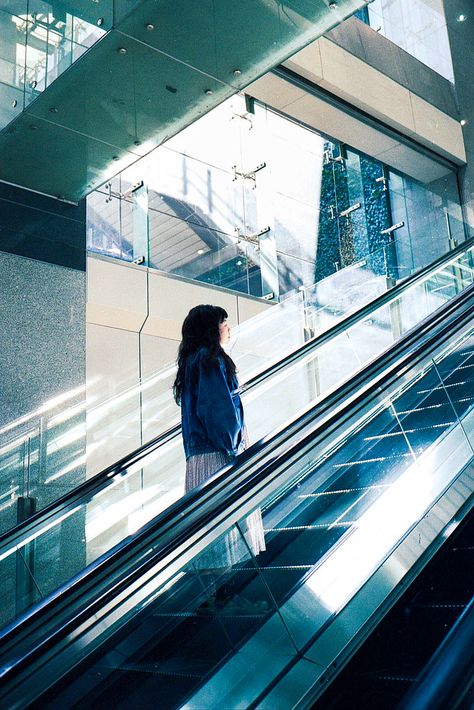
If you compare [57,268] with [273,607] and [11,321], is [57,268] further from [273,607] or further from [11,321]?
[273,607]

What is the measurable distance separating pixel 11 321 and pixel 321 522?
12.6ft

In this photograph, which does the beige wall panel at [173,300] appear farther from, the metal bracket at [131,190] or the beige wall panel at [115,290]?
the metal bracket at [131,190]

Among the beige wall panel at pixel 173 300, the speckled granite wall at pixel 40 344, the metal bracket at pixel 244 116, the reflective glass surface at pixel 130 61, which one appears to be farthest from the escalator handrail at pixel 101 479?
the metal bracket at pixel 244 116

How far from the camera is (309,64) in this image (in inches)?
450

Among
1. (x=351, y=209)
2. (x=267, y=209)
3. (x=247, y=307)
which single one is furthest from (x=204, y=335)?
(x=351, y=209)

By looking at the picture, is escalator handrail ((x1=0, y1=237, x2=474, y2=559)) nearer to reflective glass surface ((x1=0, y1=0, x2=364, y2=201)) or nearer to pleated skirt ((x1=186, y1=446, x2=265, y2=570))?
pleated skirt ((x1=186, y1=446, x2=265, y2=570))

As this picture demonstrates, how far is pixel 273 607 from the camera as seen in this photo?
2787 millimetres

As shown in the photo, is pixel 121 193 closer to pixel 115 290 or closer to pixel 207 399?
pixel 115 290

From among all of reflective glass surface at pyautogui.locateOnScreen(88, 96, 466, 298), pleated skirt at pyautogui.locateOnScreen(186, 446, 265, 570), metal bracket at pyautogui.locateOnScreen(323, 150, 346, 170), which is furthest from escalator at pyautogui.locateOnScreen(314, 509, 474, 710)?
metal bracket at pyautogui.locateOnScreen(323, 150, 346, 170)

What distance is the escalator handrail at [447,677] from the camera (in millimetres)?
1188

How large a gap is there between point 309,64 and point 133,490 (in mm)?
8111

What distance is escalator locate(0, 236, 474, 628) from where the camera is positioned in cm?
449

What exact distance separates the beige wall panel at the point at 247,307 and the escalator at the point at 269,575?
238 inches

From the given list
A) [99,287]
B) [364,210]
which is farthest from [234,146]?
[99,287]
